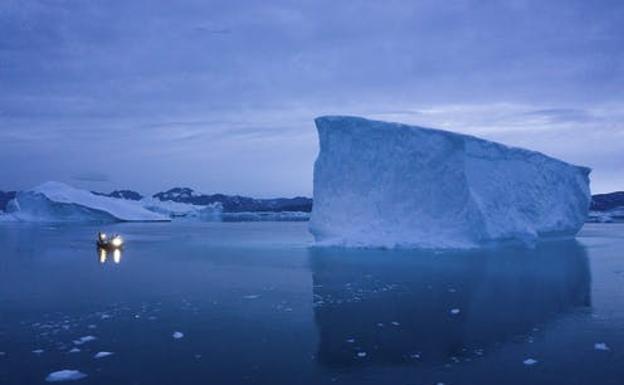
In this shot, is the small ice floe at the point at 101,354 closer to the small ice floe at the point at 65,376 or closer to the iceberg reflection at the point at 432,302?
the small ice floe at the point at 65,376

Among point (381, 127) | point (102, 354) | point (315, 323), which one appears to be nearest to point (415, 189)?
point (381, 127)

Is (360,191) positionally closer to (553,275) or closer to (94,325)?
(553,275)

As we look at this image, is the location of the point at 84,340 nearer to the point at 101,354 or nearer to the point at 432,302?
the point at 101,354

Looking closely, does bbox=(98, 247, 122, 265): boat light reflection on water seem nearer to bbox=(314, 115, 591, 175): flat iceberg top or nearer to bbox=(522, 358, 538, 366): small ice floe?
bbox=(314, 115, 591, 175): flat iceberg top

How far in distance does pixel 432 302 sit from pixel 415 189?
43.5 feet

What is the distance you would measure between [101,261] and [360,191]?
1137cm

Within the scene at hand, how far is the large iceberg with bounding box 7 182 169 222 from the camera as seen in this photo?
60.1m

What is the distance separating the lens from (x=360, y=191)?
25.8 metres

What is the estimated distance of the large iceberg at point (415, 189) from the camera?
948 inches

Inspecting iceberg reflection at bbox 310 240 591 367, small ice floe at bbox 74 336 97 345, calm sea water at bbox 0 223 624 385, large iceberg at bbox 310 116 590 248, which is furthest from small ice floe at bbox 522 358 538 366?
large iceberg at bbox 310 116 590 248

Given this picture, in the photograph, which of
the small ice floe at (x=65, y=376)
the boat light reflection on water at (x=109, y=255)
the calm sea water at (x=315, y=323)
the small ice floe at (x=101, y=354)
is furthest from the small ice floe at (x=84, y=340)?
the boat light reflection on water at (x=109, y=255)

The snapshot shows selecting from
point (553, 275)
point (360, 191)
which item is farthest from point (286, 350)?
point (360, 191)

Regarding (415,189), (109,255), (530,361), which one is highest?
(415,189)

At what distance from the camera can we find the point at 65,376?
22.5 ft
